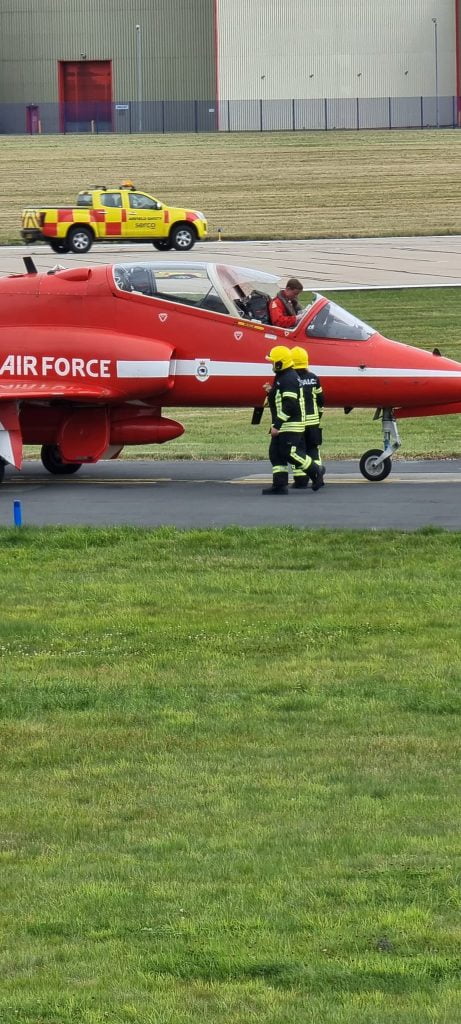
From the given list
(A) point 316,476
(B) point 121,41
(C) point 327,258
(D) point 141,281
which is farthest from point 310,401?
(B) point 121,41

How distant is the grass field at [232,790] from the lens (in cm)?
595

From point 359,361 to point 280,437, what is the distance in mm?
1631

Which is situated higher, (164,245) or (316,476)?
(164,245)

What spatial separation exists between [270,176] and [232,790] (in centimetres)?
5973

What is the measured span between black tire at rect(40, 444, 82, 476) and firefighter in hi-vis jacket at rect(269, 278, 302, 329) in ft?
10.6

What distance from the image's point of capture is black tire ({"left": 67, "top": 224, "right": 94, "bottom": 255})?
4994 centimetres

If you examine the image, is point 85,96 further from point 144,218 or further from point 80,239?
point 80,239

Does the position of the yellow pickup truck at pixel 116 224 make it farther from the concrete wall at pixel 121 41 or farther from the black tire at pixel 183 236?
the concrete wall at pixel 121 41

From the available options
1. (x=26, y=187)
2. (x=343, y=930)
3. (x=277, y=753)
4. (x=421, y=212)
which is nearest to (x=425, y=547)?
(x=277, y=753)

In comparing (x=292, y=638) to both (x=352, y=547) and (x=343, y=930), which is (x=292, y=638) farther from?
(x=343, y=930)

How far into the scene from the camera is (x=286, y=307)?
1956 cm

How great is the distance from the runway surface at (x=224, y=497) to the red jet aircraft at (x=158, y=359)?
1.56ft

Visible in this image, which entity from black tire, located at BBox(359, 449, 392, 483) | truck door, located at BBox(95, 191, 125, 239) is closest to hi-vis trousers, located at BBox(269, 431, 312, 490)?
black tire, located at BBox(359, 449, 392, 483)

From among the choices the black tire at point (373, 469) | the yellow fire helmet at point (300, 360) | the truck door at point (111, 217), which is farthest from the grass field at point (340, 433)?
the truck door at point (111, 217)
